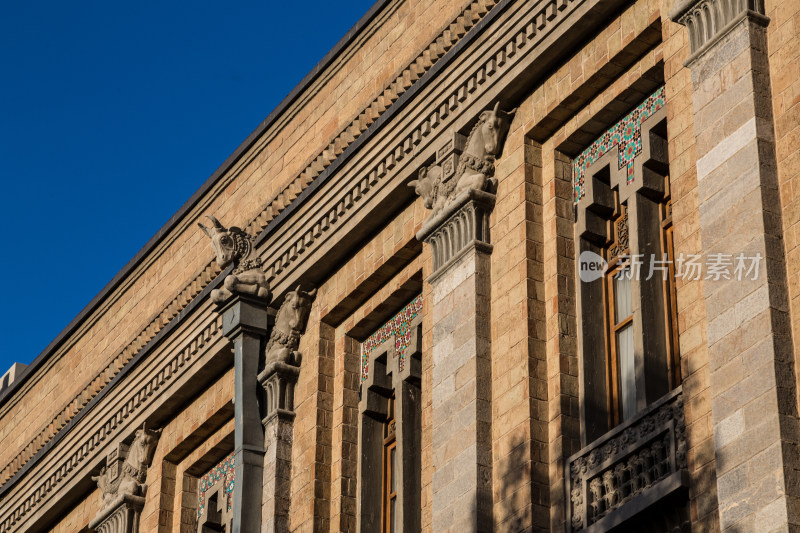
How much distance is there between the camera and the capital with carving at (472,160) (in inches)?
698

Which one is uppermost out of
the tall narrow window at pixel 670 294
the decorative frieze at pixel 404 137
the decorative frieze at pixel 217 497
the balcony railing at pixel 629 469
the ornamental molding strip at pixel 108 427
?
→ the decorative frieze at pixel 404 137

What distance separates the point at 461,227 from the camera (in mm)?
17625

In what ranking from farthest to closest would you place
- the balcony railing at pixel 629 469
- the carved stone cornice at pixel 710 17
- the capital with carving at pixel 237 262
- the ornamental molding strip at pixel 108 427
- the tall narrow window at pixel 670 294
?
the ornamental molding strip at pixel 108 427, the capital with carving at pixel 237 262, the tall narrow window at pixel 670 294, the carved stone cornice at pixel 710 17, the balcony railing at pixel 629 469

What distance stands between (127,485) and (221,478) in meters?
1.90

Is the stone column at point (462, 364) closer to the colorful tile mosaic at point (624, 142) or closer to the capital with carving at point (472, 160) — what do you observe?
the capital with carving at point (472, 160)

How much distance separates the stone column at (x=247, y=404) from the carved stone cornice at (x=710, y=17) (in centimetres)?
757

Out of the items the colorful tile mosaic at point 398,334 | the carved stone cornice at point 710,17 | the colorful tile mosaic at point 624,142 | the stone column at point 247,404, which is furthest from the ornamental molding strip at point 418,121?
the carved stone cornice at point 710,17

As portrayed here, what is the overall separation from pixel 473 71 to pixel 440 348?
9.93 ft

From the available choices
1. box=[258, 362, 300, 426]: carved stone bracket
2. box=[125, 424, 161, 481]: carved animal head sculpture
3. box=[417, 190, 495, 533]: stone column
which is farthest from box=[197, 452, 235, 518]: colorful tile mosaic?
box=[417, 190, 495, 533]: stone column

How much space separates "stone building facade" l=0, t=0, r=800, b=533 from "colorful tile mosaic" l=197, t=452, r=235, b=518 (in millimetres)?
58

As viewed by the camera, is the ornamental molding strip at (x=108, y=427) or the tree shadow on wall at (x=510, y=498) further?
the ornamental molding strip at (x=108, y=427)

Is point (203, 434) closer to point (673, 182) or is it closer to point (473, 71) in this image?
point (473, 71)

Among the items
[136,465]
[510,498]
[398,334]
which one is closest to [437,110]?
[398,334]

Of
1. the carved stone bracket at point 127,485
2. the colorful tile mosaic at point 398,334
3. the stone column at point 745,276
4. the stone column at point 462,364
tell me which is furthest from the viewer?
the carved stone bracket at point 127,485
